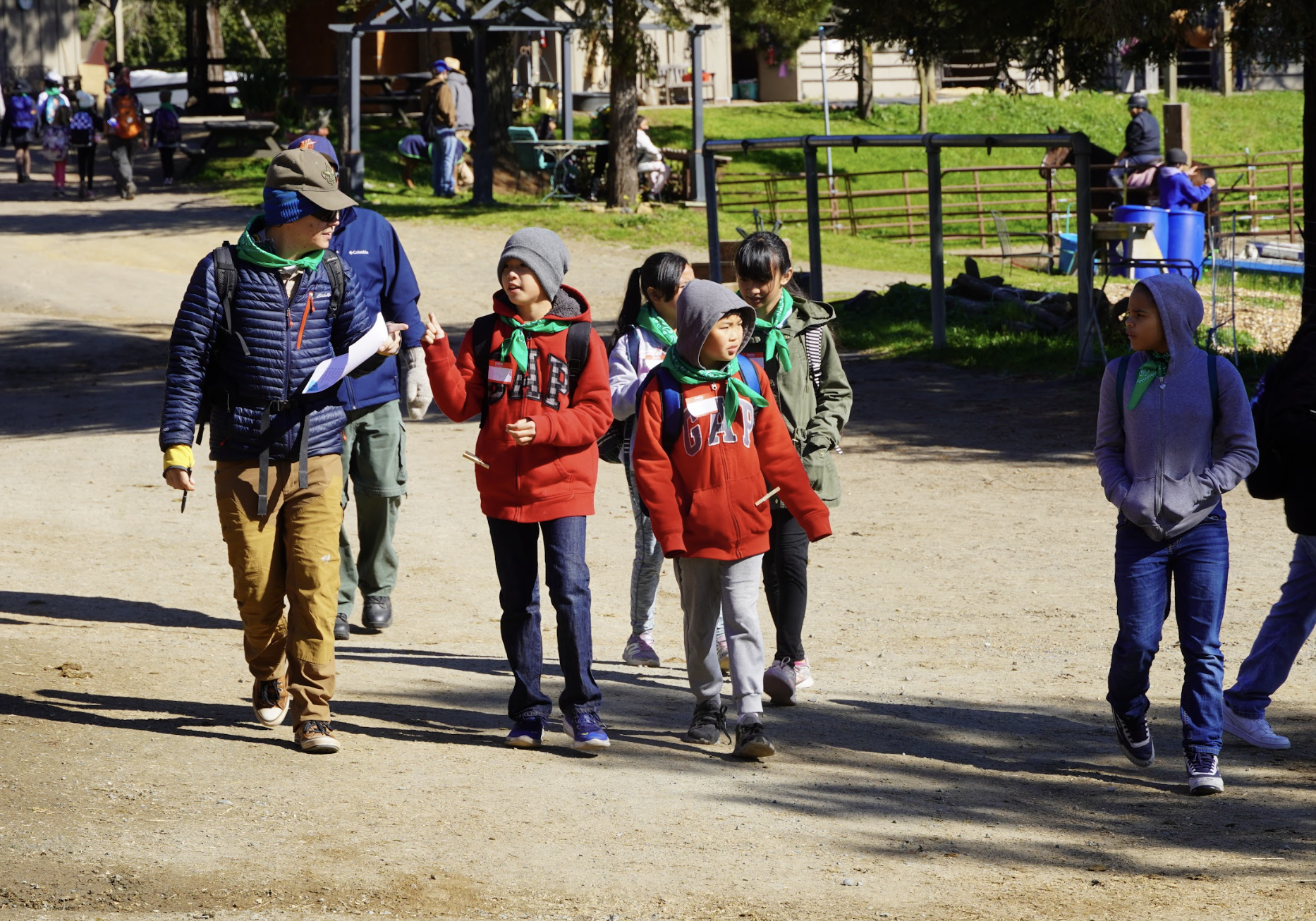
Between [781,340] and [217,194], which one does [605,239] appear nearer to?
[217,194]

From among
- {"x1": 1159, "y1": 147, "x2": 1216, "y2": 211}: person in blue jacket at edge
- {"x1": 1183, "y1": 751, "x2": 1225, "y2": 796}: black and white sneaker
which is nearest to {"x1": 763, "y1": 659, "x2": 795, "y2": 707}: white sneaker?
{"x1": 1183, "y1": 751, "x2": 1225, "y2": 796}: black and white sneaker

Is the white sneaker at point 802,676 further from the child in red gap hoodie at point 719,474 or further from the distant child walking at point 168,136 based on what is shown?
the distant child walking at point 168,136

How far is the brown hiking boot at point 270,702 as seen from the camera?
212 inches

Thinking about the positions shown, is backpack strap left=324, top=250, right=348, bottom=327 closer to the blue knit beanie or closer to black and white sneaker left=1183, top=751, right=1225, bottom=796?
the blue knit beanie

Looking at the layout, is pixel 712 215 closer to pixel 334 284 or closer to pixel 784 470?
pixel 784 470

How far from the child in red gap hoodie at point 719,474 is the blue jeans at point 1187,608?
999mm

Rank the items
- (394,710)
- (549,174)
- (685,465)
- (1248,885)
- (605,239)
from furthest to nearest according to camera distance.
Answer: (549,174) → (605,239) → (394,710) → (685,465) → (1248,885)

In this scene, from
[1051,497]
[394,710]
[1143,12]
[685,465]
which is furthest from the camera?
[1143,12]

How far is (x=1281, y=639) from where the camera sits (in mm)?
5484

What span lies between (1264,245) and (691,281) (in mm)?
18706

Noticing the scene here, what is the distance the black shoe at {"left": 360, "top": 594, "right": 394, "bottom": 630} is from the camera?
7.09 metres

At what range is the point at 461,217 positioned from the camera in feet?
74.9

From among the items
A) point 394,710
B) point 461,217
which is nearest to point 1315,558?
point 394,710

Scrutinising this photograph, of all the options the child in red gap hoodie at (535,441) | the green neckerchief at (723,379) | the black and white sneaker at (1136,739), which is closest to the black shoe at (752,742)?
the child in red gap hoodie at (535,441)
